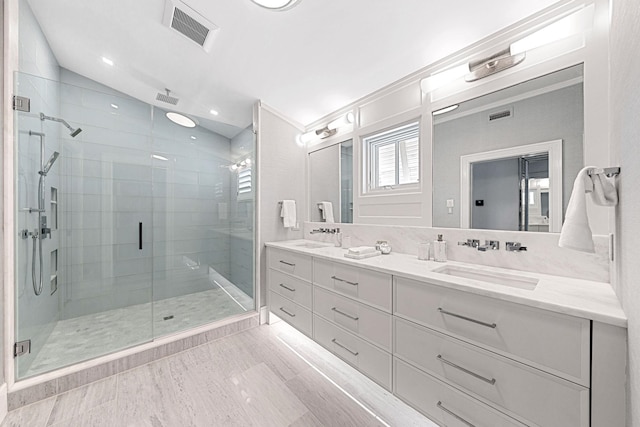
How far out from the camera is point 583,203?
867 mm

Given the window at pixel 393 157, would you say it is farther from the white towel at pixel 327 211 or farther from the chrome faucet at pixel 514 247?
the chrome faucet at pixel 514 247

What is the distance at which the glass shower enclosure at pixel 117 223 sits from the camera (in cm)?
166

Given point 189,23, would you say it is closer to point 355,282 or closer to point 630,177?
point 355,282

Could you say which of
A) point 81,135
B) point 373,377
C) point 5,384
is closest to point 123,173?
point 81,135

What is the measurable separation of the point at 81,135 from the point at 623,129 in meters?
3.42

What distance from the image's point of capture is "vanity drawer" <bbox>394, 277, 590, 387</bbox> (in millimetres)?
771

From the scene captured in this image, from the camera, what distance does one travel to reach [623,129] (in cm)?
72

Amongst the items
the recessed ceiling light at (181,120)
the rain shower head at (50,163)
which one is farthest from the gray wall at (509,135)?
the rain shower head at (50,163)

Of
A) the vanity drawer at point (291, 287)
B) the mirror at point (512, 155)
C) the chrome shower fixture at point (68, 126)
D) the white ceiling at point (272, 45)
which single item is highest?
the white ceiling at point (272, 45)

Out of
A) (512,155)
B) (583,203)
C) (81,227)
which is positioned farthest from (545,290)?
(81,227)

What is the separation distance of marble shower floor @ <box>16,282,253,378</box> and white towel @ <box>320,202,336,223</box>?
4.15 ft

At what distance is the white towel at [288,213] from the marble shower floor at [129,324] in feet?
3.17

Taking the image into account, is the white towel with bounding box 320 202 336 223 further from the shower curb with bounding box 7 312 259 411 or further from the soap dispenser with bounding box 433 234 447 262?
the shower curb with bounding box 7 312 259 411

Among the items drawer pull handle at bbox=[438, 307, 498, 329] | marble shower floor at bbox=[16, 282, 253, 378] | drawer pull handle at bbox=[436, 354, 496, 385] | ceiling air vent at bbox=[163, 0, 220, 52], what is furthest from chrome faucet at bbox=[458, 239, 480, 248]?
ceiling air vent at bbox=[163, 0, 220, 52]
